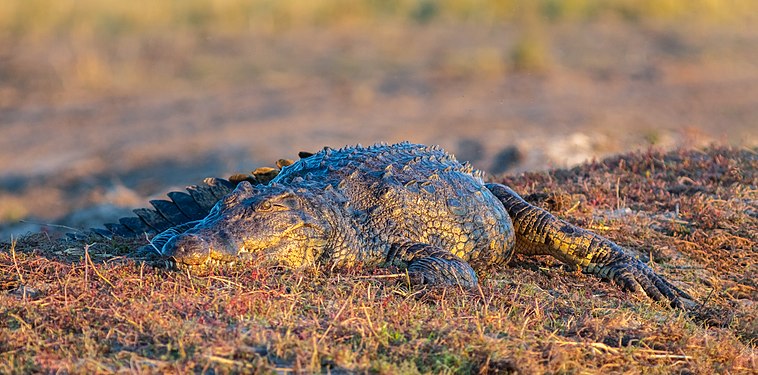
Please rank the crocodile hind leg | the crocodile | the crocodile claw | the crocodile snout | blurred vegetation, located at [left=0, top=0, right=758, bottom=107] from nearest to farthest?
the crocodile snout, the crocodile, the crocodile claw, the crocodile hind leg, blurred vegetation, located at [left=0, top=0, right=758, bottom=107]

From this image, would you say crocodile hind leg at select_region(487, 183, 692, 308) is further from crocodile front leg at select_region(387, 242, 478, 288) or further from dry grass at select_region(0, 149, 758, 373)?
crocodile front leg at select_region(387, 242, 478, 288)

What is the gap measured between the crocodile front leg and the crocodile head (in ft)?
1.46

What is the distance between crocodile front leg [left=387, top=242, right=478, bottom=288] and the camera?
4816 millimetres

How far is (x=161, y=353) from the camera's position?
3697mm

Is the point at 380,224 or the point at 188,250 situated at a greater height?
the point at 188,250

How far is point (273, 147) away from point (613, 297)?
8901 mm

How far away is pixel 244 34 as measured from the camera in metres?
20.4

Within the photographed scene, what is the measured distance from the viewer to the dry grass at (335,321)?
370 cm

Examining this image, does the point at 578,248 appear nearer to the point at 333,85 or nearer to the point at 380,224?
the point at 380,224

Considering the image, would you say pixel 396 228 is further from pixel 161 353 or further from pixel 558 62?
pixel 558 62

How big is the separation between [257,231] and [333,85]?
13.1 metres

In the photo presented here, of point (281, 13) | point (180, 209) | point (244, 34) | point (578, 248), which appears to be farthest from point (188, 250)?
point (281, 13)

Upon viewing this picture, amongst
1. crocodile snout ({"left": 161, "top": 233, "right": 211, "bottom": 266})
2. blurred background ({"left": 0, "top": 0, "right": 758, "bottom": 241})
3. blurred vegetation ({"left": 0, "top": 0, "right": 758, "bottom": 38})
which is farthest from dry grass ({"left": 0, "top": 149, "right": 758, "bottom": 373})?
blurred vegetation ({"left": 0, "top": 0, "right": 758, "bottom": 38})

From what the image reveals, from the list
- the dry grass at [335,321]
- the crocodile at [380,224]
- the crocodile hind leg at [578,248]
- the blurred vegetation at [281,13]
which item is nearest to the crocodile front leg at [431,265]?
the crocodile at [380,224]
